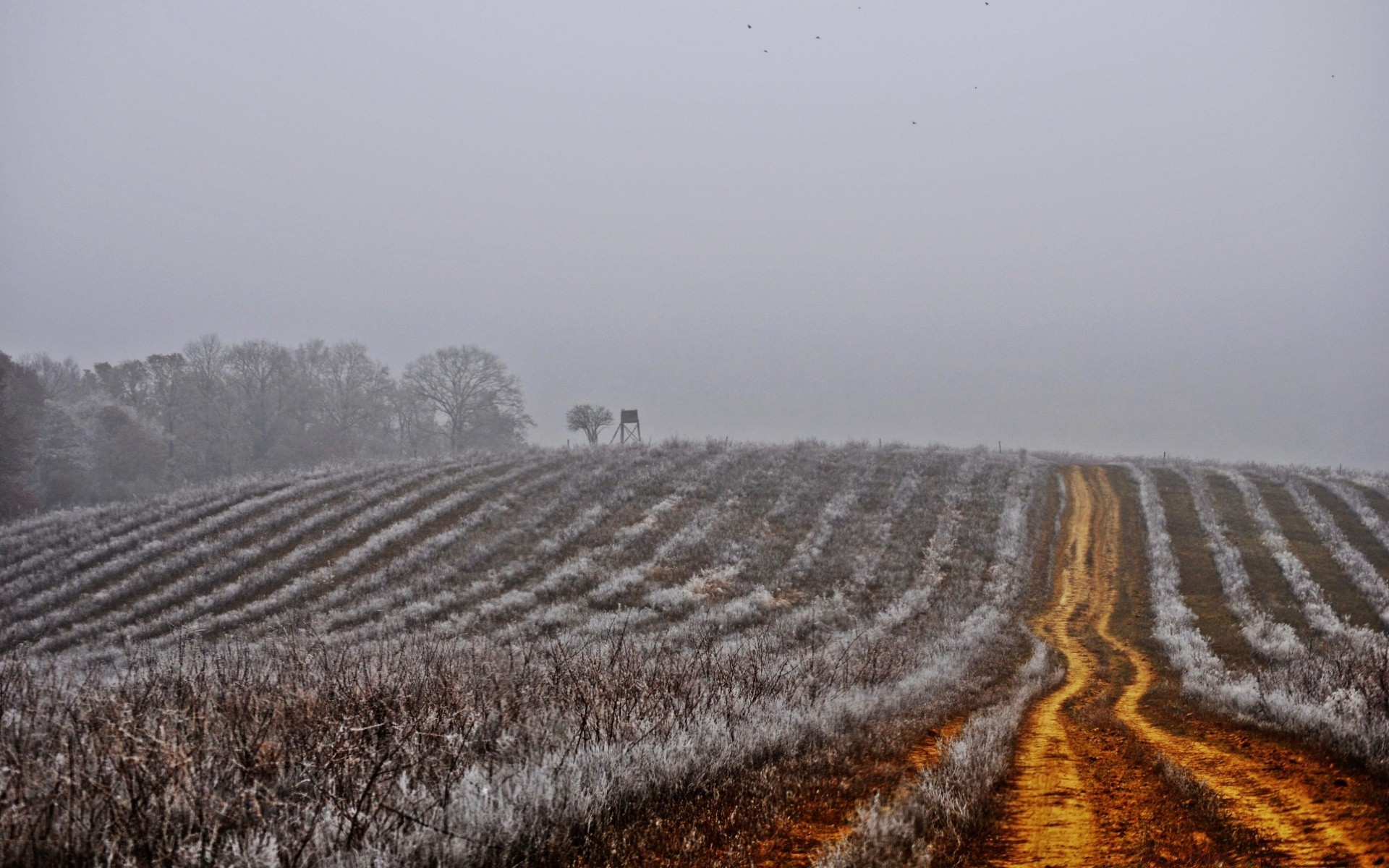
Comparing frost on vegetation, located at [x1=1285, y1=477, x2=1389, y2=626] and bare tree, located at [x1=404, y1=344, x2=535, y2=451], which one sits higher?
bare tree, located at [x1=404, y1=344, x2=535, y2=451]

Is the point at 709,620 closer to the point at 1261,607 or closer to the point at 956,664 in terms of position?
the point at 956,664

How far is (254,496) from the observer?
32250 millimetres

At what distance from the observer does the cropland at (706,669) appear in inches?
164

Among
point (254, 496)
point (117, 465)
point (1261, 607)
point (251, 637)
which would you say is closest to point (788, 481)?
point (1261, 607)

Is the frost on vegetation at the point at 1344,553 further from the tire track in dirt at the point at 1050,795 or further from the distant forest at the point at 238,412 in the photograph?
the distant forest at the point at 238,412

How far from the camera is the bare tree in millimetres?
66938

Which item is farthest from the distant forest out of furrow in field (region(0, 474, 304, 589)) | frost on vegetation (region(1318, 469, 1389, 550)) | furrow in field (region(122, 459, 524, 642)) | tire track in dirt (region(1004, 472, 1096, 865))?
frost on vegetation (region(1318, 469, 1389, 550))

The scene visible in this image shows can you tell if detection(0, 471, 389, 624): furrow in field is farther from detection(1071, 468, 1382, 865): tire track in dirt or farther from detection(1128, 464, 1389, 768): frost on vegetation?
detection(1128, 464, 1389, 768): frost on vegetation

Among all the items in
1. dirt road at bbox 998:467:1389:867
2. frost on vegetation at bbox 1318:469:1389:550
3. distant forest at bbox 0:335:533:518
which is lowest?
frost on vegetation at bbox 1318:469:1389:550

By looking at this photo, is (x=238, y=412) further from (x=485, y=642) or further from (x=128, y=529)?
(x=485, y=642)

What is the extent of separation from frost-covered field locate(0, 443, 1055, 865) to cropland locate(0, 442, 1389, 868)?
0.06 m

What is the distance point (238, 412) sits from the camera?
207 feet

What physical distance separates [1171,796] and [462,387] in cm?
6781

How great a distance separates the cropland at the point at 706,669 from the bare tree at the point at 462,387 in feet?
104
